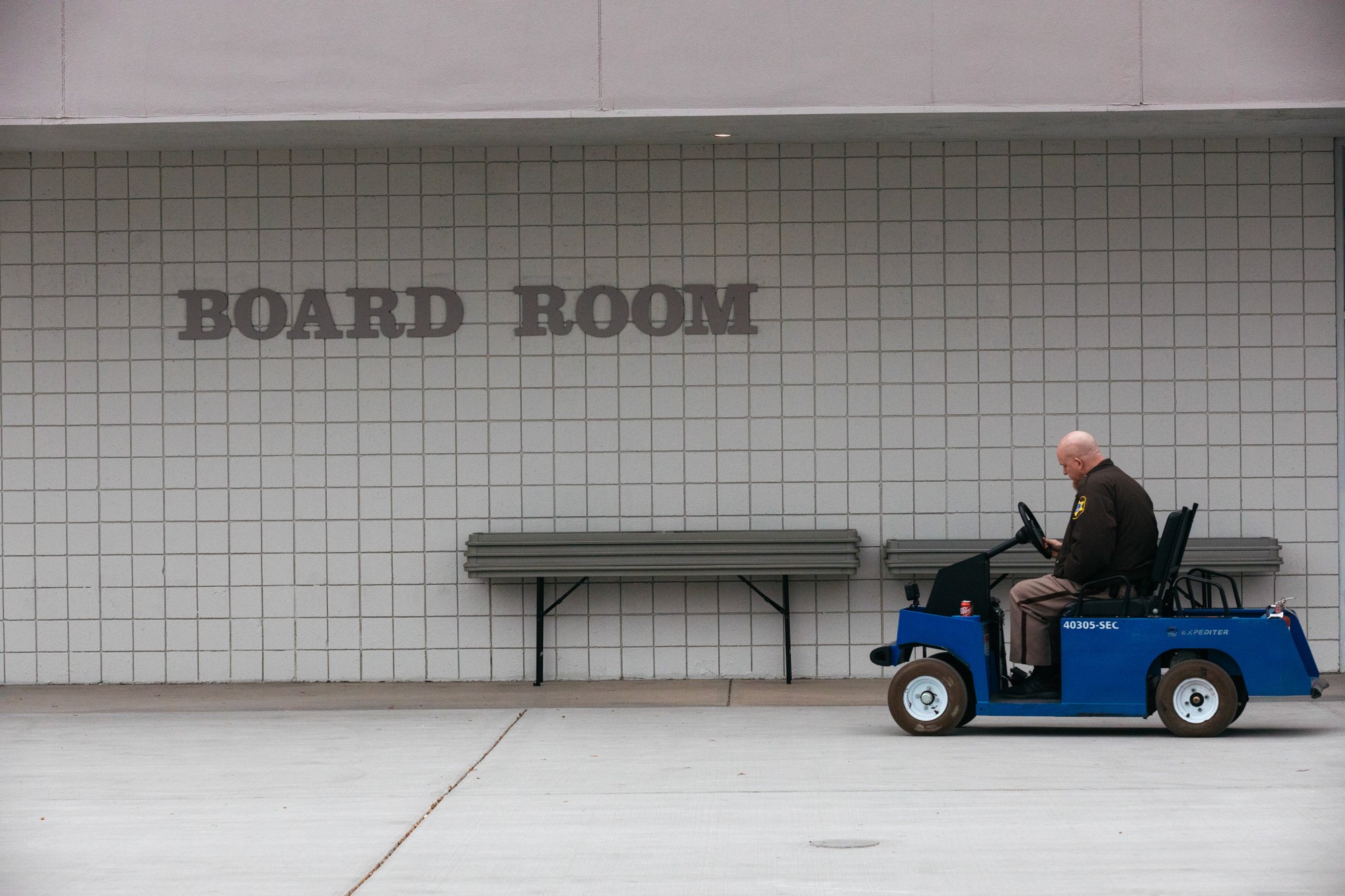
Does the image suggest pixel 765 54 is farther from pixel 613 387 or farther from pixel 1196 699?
pixel 1196 699

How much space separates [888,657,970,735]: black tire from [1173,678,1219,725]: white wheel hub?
118 centimetres

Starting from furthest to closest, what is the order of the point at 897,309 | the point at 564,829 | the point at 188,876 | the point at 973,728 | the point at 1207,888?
the point at 897,309, the point at 973,728, the point at 564,829, the point at 188,876, the point at 1207,888

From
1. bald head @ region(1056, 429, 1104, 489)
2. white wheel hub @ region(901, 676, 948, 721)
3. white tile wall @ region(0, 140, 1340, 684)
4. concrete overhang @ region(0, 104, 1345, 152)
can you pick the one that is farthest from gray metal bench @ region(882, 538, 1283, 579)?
concrete overhang @ region(0, 104, 1345, 152)

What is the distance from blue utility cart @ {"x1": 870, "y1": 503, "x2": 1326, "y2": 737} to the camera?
27.2ft

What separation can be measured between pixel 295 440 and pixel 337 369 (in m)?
0.62

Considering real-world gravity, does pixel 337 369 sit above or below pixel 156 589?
above

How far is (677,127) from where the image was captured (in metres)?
9.65

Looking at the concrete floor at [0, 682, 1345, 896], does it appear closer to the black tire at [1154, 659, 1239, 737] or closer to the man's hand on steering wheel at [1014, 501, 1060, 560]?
the black tire at [1154, 659, 1239, 737]

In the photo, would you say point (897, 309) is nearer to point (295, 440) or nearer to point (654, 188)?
point (654, 188)

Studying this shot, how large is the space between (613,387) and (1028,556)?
324cm

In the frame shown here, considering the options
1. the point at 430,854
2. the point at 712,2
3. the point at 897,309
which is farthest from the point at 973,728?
the point at 712,2

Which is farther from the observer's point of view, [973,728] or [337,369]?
[337,369]

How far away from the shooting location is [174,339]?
1113 cm

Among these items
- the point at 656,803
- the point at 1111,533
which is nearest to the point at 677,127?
the point at 1111,533
